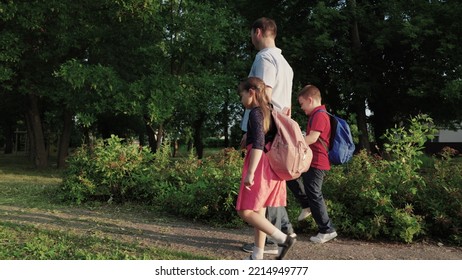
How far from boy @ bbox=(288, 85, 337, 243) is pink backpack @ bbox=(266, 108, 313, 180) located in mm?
873

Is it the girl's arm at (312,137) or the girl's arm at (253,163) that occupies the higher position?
the girl's arm at (312,137)

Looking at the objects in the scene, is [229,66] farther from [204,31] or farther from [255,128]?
[255,128]

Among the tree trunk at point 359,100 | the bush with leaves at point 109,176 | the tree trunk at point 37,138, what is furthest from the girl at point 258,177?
the tree trunk at point 37,138

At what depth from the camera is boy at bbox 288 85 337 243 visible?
477 cm

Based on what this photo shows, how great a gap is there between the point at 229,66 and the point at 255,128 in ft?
57.4

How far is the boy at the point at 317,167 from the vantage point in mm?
4770

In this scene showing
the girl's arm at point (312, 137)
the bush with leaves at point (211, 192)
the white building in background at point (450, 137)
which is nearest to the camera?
the girl's arm at point (312, 137)

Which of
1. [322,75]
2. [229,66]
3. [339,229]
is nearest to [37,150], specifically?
[229,66]

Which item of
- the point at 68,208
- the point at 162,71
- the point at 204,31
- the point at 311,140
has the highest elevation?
the point at 204,31

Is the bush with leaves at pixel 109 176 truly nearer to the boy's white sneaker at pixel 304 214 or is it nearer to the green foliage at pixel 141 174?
Answer: the green foliage at pixel 141 174

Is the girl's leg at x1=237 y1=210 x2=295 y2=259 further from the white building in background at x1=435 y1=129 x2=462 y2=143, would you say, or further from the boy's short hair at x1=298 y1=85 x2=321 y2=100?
the white building in background at x1=435 y1=129 x2=462 y2=143

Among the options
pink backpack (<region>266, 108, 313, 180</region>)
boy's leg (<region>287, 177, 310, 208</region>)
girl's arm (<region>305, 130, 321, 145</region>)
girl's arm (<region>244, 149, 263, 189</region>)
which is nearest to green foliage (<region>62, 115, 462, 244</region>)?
boy's leg (<region>287, 177, 310, 208</region>)

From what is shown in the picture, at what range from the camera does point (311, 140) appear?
4.72 m

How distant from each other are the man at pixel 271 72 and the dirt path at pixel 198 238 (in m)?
0.32
